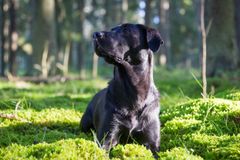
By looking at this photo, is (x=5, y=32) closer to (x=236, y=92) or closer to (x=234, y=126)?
(x=236, y=92)

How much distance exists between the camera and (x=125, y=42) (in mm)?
4672

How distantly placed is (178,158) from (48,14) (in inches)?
526

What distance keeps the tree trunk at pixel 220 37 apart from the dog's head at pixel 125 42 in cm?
783

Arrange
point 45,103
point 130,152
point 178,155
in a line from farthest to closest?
point 45,103
point 130,152
point 178,155

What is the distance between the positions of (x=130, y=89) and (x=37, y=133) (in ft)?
4.88

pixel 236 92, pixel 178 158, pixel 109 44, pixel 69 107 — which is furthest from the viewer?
pixel 69 107

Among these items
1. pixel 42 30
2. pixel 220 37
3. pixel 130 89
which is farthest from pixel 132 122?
pixel 42 30

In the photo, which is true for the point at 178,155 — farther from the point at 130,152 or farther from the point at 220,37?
the point at 220,37

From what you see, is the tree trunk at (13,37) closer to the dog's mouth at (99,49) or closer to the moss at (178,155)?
the dog's mouth at (99,49)

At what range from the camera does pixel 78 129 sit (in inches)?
238

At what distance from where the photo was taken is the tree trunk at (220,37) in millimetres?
12188

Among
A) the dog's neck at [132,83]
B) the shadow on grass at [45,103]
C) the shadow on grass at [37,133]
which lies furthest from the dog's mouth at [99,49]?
the shadow on grass at [45,103]

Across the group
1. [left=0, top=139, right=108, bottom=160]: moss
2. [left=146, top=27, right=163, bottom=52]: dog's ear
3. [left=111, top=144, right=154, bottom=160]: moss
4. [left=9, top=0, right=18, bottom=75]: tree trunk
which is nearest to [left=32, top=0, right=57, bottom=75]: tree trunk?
[left=9, top=0, right=18, bottom=75]: tree trunk

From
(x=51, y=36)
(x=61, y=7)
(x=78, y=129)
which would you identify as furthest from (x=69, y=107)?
(x=61, y=7)
